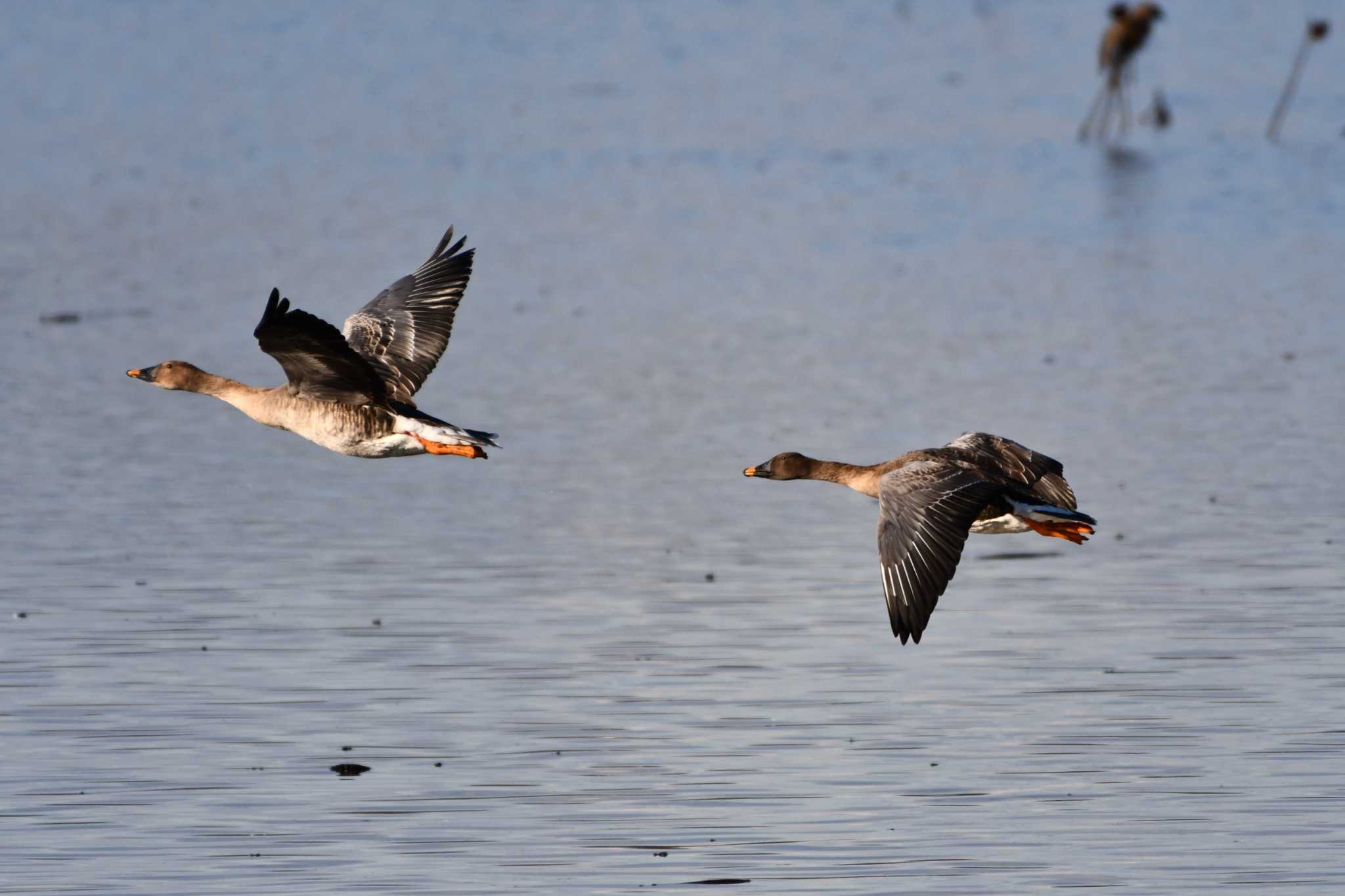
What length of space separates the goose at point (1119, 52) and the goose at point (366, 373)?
26881 millimetres

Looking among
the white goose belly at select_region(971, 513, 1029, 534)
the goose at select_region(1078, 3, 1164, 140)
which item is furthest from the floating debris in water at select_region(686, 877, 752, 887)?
the goose at select_region(1078, 3, 1164, 140)

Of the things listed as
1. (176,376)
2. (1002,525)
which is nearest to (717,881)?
(1002,525)

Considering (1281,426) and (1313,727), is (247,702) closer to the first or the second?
(1313,727)

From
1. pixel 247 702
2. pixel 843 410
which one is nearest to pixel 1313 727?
pixel 247 702

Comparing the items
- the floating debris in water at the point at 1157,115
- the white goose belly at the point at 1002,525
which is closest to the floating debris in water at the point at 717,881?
the white goose belly at the point at 1002,525

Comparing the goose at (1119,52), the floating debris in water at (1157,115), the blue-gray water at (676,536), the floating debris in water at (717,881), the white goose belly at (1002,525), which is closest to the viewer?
the floating debris in water at (717,881)

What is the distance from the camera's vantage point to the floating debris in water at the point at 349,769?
12305mm

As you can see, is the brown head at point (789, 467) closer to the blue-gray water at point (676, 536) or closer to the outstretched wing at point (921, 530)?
the blue-gray water at point (676, 536)

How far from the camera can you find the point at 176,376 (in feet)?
48.4

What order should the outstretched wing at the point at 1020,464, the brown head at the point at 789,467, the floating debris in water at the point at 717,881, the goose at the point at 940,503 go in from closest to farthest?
the floating debris in water at the point at 717,881, the goose at the point at 940,503, the outstretched wing at the point at 1020,464, the brown head at the point at 789,467

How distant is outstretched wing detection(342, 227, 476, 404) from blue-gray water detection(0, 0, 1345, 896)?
1.79 m

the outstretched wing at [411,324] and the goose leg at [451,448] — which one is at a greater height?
Answer: the outstretched wing at [411,324]

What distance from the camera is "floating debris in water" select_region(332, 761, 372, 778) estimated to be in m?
12.3

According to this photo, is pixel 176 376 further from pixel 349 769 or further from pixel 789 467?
pixel 789 467
